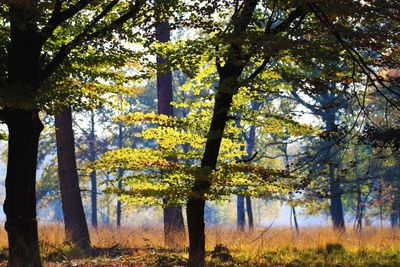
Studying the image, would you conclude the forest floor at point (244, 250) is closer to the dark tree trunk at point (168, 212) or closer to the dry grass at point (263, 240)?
the dry grass at point (263, 240)

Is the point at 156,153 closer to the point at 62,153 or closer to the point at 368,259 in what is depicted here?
the point at 368,259

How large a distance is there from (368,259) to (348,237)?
127 inches

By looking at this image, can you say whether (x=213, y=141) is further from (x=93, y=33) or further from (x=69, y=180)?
(x=69, y=180)

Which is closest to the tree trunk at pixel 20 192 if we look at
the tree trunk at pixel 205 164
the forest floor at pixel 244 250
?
the forest floor at pixel 244 250

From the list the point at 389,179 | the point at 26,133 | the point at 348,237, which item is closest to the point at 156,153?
the point at 26,133

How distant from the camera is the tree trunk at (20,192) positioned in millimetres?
9148

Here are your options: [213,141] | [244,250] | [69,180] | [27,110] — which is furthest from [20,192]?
[69,180]

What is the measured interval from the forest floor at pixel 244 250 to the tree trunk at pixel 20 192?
31.1 inches

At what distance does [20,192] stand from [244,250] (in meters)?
5.47

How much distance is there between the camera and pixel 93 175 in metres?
40.2

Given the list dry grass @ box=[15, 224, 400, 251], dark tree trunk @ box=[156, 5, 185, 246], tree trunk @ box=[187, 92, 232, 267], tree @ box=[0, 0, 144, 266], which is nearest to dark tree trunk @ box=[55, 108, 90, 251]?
dry grass @ box=[15, 224, 400, 251]

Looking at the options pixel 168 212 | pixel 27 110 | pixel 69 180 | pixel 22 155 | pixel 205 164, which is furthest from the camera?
pixel 168 212

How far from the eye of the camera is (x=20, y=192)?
923 cm

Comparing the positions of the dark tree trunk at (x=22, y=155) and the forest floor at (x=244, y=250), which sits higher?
the dark tree trunk at (x=22, y=155)
